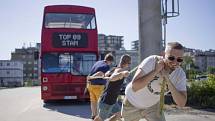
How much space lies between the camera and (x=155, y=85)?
15.5ft

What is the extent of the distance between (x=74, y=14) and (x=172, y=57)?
15.1 meters

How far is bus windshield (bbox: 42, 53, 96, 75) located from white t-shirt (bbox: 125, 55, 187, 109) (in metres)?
13.7

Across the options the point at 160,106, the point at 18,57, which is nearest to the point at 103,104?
the point at 160,106

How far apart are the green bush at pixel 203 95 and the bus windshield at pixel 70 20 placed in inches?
213

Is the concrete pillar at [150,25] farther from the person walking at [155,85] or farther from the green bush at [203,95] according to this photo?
the person walking at [155,85]

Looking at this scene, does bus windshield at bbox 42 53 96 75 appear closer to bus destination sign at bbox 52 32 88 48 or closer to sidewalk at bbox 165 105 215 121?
bus destination sign at bbox 52 32 88 48

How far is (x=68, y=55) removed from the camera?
18859mm

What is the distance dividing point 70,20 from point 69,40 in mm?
947

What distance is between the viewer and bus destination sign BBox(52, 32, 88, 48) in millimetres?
18547

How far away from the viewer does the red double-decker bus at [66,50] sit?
18.5 meters

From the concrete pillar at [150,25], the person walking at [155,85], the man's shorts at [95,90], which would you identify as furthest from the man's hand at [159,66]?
the concrete pillar at [150,25]

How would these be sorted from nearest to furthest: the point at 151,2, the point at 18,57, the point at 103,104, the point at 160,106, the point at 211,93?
the point at 160,106 → the point at 103,104 → the point at 211,93 → the point at 151,2 → the point at 18,57

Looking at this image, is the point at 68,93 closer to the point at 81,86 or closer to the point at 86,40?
the point at 81,86

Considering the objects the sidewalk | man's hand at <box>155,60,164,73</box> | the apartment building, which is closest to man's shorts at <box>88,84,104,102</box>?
the sidewalk
